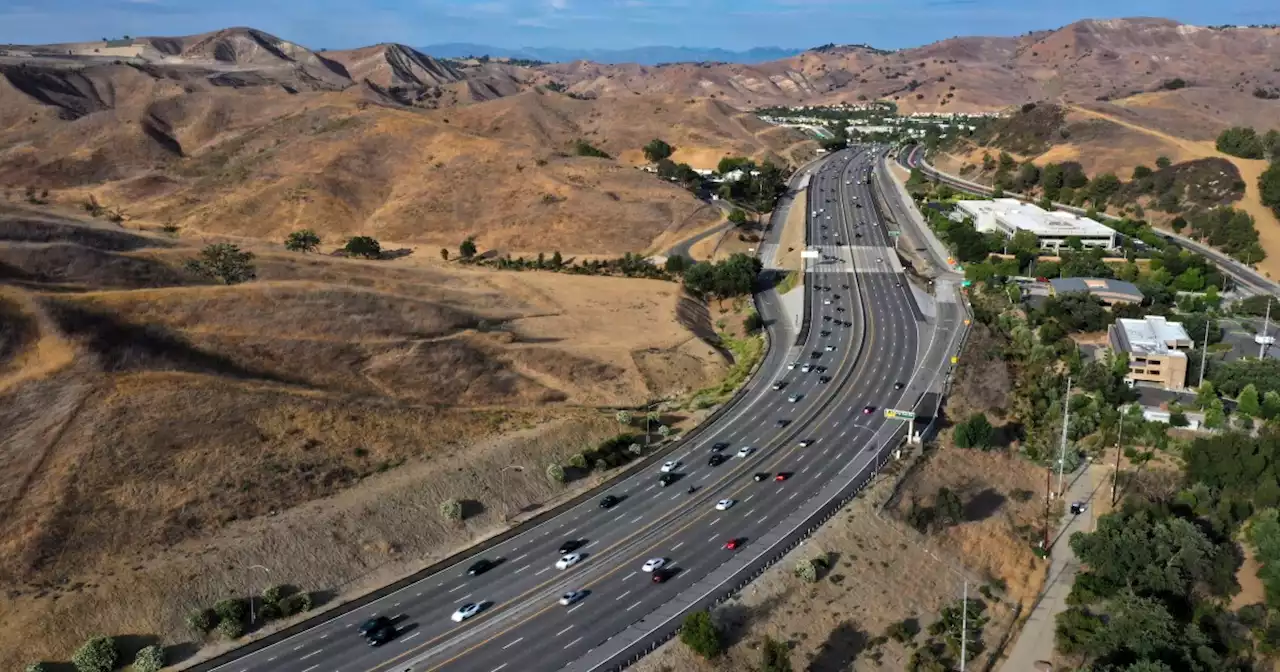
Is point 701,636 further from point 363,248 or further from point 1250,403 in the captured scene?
point 363,248

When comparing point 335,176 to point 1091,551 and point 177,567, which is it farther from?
point 1091,551

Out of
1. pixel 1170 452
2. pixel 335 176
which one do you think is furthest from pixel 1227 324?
pixel 335 176

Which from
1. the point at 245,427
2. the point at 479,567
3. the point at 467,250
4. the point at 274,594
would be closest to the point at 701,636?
the point at 479,567

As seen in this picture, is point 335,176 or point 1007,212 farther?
point 335,176

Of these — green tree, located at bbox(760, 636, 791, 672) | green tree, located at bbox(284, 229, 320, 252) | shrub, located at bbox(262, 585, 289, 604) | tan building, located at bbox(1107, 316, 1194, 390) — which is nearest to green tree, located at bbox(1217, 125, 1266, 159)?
tan building, located at bbox(1107, 316, 1194, 390)

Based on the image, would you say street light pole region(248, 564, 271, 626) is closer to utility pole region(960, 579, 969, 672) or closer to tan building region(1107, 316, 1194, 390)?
utility pole region(960, 579, 969, 672)

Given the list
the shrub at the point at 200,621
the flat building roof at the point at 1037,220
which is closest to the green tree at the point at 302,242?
the shrub at the point at 200,621
